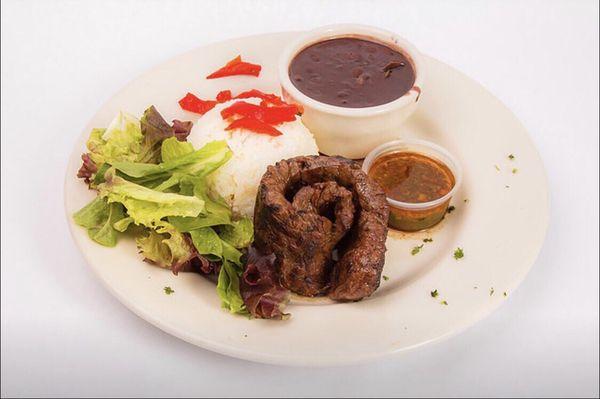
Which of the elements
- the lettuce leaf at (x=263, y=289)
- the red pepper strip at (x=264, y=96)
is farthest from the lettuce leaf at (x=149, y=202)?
the red pepper strip at (x=264, y=96)

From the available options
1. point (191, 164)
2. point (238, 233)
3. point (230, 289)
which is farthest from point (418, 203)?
point (191, 164)

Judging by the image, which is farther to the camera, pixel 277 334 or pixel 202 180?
pixel 202 180

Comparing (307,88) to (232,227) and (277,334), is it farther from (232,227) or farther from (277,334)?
(277,334)

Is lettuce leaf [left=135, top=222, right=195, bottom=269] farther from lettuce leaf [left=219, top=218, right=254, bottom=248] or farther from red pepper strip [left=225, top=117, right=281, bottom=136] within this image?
red pepper strip [left=225, top=117, right=281, bottom=136]

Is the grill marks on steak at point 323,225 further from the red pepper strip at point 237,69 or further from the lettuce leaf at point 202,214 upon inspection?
the red pepper strip at point 237,69

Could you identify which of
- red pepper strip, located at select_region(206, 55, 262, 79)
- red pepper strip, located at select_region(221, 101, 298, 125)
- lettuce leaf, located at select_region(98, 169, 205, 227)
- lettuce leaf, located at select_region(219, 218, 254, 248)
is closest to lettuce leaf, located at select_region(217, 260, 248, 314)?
lettuce leaf, located at select_region(219, 218, 254, 248)

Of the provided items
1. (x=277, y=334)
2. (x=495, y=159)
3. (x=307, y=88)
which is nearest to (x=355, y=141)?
(x=307, y=88)

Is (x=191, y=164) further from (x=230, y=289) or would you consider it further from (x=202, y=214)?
(x=230, y=289)
